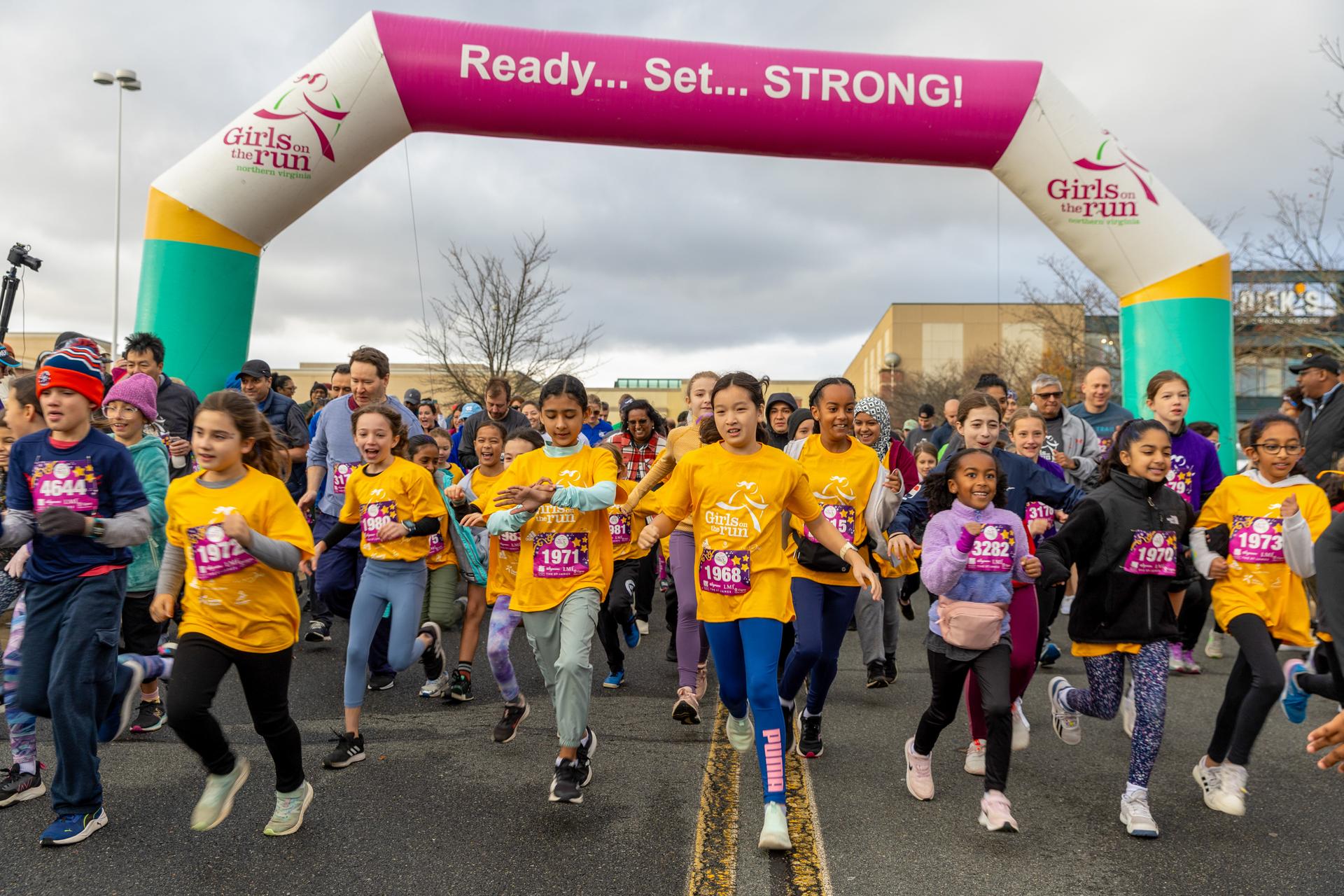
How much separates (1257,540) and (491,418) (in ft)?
20.5

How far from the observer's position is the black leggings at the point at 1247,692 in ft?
13.6

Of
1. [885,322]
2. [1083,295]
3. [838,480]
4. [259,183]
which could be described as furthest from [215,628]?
[885,322]

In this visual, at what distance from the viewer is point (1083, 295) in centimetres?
2678

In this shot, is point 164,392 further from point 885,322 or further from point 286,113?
point 885,322

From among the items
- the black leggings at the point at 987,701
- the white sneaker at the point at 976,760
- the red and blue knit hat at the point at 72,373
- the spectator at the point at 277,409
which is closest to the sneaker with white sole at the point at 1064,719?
the white sneaker at the point at 976,760

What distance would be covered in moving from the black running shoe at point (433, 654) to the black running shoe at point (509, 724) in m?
1.03

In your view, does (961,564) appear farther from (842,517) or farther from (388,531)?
Result: (388,531)

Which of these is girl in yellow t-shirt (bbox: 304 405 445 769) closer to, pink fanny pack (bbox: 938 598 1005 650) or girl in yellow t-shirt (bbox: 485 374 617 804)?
girl in yellow t-shirt (bbox: 485 374 617 804)

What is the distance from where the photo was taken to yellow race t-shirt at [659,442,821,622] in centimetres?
394

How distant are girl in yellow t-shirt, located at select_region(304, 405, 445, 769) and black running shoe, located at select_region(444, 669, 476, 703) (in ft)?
1.28

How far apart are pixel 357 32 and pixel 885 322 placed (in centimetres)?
6753

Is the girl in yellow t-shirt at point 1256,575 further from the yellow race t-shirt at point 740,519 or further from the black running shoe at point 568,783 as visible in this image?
the black running shoe at point 568,783

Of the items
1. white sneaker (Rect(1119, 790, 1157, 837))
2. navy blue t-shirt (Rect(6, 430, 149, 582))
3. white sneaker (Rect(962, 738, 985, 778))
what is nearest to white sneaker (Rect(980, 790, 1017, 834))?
white sneaker (Rect(1119, 790, 1157, 837))

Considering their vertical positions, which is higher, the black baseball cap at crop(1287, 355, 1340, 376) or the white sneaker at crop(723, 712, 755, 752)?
the black baseball cap at crop(1287, 355, 1340, 376)
